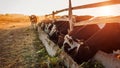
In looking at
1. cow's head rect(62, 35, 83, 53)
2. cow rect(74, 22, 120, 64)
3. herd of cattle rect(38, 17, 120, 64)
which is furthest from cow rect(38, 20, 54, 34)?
cow rect(74, 22, 120, 64)

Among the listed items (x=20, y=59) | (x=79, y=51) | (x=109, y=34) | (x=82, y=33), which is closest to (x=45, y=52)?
(x=20, y=59)

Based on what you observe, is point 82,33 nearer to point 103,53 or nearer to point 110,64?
point 103,53

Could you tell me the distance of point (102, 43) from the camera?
5363 millimetres

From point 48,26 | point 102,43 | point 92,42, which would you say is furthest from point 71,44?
point 48,26

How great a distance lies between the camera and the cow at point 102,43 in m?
5.14

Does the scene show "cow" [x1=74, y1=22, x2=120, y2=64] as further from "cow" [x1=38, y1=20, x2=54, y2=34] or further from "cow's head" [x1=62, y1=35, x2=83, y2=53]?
"cow" [x1=38, y1=20, x2=54, y2=34]

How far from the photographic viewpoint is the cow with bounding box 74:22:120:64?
514 centimetres

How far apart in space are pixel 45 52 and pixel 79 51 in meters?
4.01

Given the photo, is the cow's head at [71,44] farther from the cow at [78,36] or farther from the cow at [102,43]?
the cow at [102,43]

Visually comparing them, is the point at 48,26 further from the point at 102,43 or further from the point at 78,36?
the point at 102,43

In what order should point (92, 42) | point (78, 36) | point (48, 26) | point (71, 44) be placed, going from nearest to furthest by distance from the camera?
point (92, 42) < point (71, 44) < point (78, 36) < point (48, 26)

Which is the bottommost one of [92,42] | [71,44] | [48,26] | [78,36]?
[48,26]

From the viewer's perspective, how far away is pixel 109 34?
525 cm

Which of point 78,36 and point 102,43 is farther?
point 78,36
